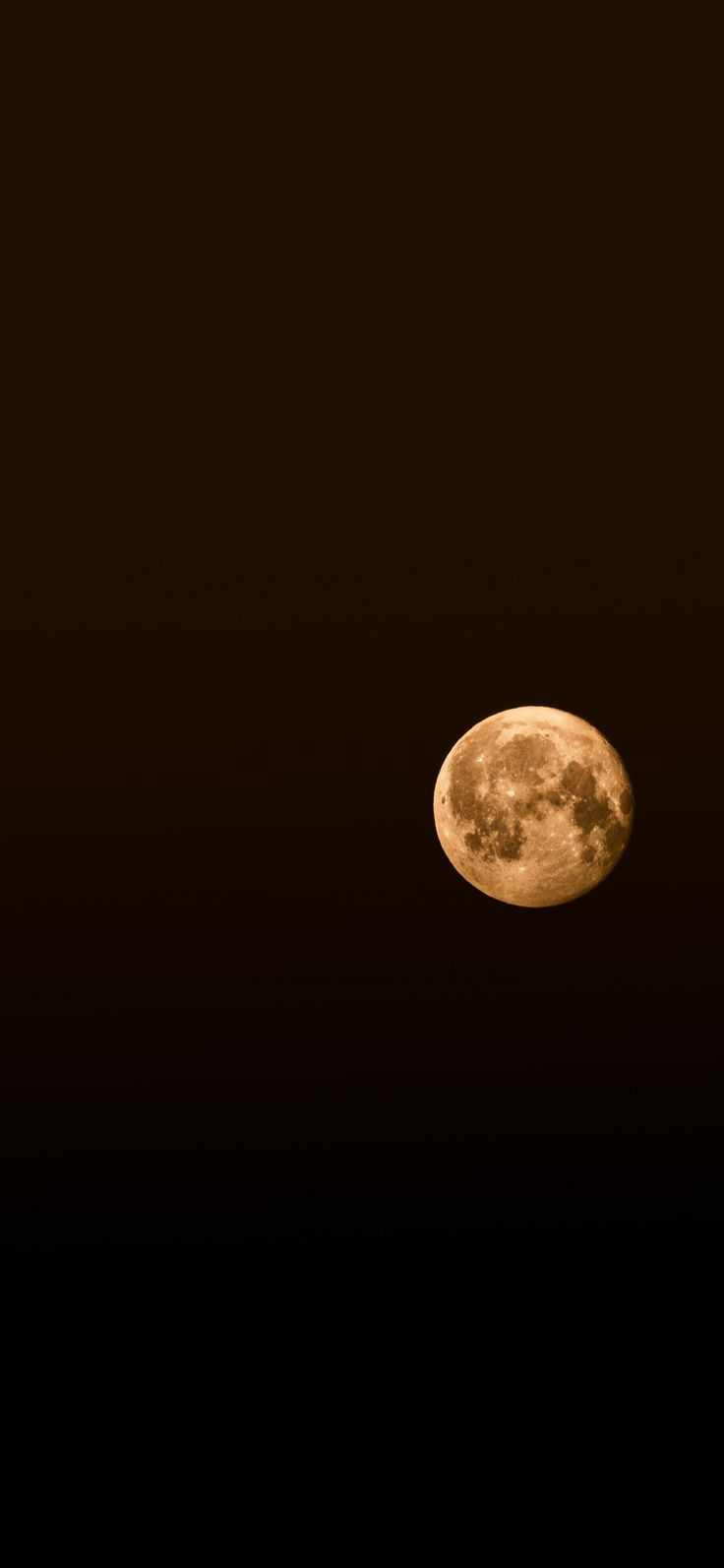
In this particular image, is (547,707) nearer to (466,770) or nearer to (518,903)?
(466,770)

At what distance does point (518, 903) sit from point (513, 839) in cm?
69

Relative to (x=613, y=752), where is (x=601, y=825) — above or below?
below

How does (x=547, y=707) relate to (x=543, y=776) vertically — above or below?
above

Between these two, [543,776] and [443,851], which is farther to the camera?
[443,851]

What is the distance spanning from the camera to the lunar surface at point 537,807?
9.45 metres

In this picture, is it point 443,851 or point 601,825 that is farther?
point 443,851

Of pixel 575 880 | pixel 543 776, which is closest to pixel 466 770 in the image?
pixel 543 776

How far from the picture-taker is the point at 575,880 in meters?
9.64

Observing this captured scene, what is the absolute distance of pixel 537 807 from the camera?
942cm

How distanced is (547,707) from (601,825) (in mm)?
1143

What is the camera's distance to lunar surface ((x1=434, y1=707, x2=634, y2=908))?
9.45 metres

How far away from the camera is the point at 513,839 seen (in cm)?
947

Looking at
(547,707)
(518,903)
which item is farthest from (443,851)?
(547,707)

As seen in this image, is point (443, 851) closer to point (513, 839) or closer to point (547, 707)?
point (513, 839)
